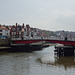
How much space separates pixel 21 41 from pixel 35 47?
8064 millimetres

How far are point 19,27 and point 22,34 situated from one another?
4.56 meters

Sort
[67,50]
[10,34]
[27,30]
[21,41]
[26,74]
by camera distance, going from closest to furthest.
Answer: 1. [26,74]
2. [67,50]
3. [21,41]
4. [10,34]
5. [27,30]

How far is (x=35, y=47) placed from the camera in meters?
61.6

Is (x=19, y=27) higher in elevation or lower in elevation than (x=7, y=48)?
higher

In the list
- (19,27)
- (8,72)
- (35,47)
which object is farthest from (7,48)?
A: (19,27)

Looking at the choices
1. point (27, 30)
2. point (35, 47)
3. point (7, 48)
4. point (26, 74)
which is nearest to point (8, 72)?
point (26, 74)

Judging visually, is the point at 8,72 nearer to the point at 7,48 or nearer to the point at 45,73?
the point at 45,73

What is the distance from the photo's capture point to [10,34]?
80562mm

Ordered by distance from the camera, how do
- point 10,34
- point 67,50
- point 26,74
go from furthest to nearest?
point 10,34, point 67,50, point 26,74

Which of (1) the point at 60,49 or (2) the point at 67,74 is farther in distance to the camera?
(1) the point at 60,49

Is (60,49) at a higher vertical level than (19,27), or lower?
lower

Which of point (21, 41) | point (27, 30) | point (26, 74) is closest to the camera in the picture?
point (26, 74)

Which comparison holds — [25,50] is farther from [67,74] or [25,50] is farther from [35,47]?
[67,74]

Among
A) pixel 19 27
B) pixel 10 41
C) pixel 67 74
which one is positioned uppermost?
pixel 19 27
